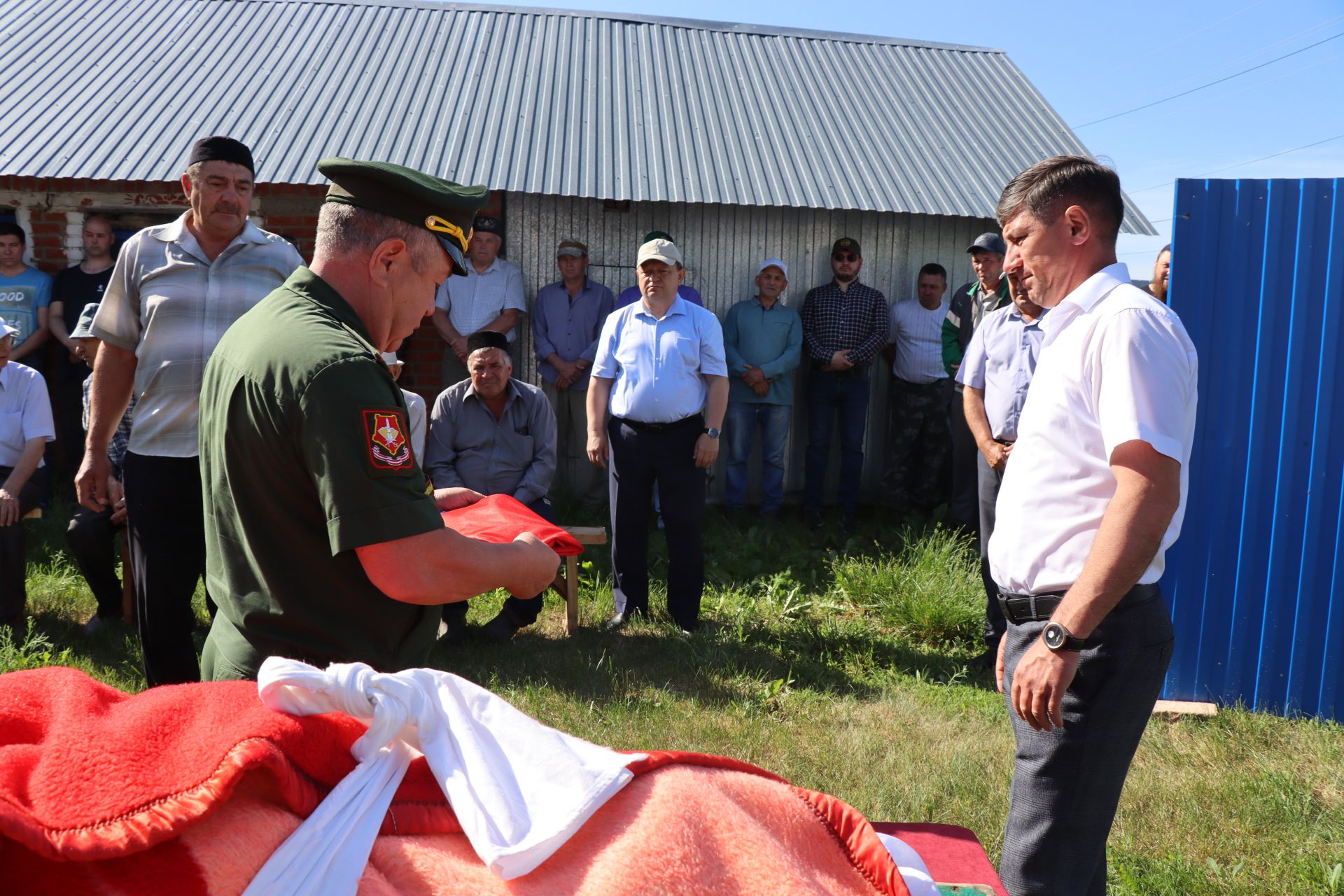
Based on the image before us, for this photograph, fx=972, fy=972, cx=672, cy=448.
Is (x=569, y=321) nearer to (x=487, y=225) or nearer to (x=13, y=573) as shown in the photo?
(x=487, y=225)

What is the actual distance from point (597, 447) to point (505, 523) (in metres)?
1.96

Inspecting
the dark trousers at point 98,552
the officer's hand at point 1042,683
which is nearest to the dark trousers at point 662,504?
the dark trousers at point 98,552

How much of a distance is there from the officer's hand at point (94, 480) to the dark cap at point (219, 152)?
42.9 inches

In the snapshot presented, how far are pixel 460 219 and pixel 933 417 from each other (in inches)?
275

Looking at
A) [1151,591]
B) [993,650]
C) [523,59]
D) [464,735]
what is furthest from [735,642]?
[523,59]

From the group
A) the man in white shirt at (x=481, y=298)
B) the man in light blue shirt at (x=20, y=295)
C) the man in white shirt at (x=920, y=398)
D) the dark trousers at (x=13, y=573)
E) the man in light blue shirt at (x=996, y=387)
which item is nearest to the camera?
the man in light blue shirt at (x=996, y=387)

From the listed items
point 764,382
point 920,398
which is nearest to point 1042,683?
point 764,382

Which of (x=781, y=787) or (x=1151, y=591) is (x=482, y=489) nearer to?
(x=1151, y=591)

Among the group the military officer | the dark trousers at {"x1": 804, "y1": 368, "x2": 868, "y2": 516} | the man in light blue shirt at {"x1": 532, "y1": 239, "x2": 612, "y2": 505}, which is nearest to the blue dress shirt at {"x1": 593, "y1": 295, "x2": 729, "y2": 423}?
the man in light blue shirt at {"x1": 532, "y1": 239, "x2": 612, "y2": 505}

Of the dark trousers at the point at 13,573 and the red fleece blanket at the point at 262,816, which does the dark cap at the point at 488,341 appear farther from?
the red fleece blanket at the point at 262,816

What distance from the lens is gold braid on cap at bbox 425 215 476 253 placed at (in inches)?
69.9

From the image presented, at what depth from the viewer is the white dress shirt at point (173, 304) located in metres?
3.29

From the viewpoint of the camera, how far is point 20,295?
24.9 feet

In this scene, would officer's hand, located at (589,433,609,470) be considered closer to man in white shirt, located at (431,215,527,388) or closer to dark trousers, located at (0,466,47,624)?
man in white shirt, located at (431,215,527,388)
